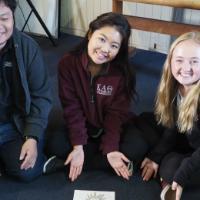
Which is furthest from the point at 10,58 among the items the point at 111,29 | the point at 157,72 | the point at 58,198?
the point at 157,72

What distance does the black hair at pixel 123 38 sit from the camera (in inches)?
55.3

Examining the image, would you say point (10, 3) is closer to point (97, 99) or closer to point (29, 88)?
point (29, 88)

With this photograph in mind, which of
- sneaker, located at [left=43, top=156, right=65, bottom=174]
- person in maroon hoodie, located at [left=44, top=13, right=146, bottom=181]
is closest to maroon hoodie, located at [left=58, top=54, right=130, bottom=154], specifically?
person in maroon hoodie, located at [left=44, top=13, right=146, bottom=181]

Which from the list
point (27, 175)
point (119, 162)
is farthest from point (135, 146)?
point (27, 175)

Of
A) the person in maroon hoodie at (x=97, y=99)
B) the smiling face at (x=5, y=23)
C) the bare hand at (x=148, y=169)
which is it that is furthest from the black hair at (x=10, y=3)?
the bare hand at (x=148, y=169)

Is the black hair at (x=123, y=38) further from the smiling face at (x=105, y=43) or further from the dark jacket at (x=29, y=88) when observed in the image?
the dark jacket at (x=29, y=88)

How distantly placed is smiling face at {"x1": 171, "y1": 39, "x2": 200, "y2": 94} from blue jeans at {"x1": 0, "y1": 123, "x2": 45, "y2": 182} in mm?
648

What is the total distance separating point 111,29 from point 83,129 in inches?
17.3

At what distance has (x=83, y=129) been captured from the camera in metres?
1.51

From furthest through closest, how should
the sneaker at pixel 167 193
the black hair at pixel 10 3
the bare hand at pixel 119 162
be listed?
the bare hand at pixel 119 162, the sneaker at pixel 167 193, the black hair at pixel 10 3

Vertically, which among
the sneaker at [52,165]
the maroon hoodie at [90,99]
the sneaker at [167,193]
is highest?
the maroon hoodie at [90,99]

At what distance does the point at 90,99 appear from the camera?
1.51 metres

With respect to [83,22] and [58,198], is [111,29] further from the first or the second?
[83,22]

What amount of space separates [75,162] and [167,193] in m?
0.39
